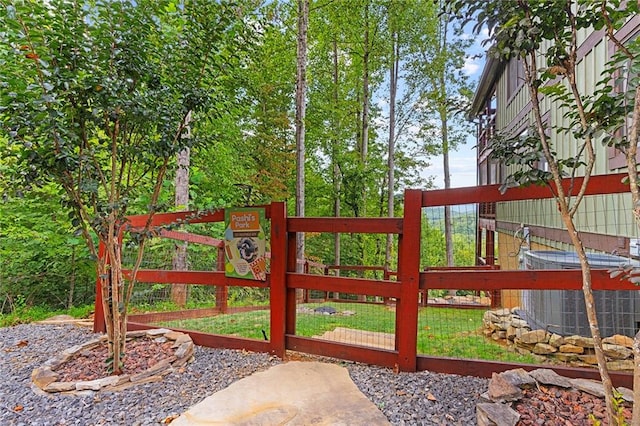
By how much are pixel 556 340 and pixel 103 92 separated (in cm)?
441

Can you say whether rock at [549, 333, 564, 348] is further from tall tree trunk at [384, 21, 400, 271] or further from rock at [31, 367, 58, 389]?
tall tree trunk at [384, 21, 400, 271]

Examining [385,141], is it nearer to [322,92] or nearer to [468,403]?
[322,92]

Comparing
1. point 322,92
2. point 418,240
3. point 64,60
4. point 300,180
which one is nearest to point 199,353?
point 418,240

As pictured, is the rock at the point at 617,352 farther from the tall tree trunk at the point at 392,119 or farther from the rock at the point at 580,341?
the tall tree trunk at the point at 392,119

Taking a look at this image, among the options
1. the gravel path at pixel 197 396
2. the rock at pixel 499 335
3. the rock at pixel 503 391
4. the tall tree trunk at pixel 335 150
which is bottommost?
the rock at pixel 499 335

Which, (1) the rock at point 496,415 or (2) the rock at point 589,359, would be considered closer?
(1) the rock at point 496,415

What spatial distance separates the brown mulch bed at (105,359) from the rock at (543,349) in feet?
11.3

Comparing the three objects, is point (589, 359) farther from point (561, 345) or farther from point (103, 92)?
point (103, 92)

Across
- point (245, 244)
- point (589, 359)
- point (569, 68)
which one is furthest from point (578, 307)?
point (245, 244)

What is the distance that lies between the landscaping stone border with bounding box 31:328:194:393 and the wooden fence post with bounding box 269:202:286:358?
772mm

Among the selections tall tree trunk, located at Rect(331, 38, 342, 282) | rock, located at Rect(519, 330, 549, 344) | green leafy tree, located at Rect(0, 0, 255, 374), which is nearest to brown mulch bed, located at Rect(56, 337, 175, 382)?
green leafy tree, located at Rect(0, 0, 255, 374)

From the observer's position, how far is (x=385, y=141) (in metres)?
14.2

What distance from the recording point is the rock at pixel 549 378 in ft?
6.71

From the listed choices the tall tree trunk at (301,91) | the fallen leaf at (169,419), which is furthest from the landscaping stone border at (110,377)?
the tall tree trunk at (301,91)
